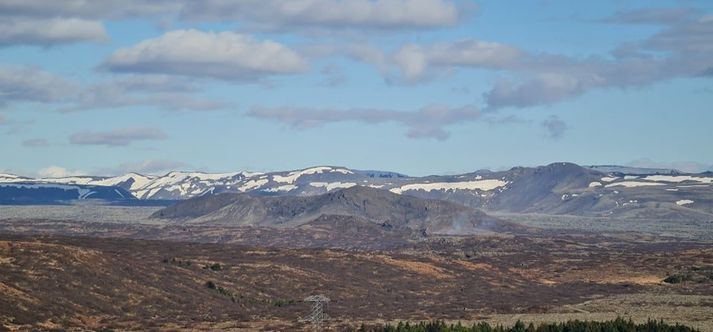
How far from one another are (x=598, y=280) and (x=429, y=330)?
7630cm

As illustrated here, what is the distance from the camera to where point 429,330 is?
3233 inches

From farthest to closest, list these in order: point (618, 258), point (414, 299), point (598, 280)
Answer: point (618, 258) < point (598, 280) < point (414, 299)

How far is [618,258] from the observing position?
18025cm

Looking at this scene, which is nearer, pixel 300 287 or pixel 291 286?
pixel 300 287

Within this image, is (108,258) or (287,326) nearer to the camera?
(287,326)

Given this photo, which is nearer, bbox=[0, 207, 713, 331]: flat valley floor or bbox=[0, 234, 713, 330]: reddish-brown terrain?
bbox=[0, 207, 713, 331]: flat valley floor

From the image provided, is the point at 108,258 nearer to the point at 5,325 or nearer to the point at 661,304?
the point at 5,325

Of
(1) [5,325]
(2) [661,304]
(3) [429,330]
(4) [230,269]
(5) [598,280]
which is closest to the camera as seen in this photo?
(3) [429,330]

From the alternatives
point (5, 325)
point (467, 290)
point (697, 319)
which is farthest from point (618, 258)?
point (5, 325)

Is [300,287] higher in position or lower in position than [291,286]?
lower

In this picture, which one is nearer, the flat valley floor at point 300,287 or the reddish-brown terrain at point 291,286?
the flat valley floor at point 300,287

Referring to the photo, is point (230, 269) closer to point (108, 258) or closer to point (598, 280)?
point (108, 258)

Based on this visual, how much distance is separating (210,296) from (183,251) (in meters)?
37.3

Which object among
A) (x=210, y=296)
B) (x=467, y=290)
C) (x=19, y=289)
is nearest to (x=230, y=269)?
(x=210, y=296)
